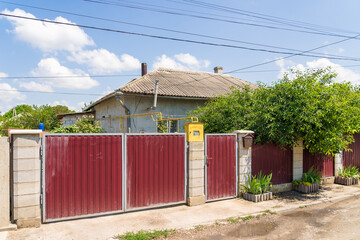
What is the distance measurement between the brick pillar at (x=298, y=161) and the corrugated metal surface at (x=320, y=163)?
0.43 m

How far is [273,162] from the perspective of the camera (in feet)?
29.7

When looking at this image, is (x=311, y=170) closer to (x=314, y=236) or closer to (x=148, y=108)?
(x=314, y=236)

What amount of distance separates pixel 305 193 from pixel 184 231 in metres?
5.44

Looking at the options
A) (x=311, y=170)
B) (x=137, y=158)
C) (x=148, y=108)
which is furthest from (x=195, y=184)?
(x=148, y=108)

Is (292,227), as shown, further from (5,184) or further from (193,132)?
(5,184)

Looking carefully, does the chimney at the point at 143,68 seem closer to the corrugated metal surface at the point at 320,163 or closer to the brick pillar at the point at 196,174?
the corrugated metal surface at the point at 320,163

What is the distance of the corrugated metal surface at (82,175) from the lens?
19.0ft

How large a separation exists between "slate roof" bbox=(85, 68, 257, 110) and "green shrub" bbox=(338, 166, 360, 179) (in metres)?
6.28

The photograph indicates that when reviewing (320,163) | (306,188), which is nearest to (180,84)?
(320,163)

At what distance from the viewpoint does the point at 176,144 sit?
23.8 feet

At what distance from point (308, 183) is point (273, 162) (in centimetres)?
148

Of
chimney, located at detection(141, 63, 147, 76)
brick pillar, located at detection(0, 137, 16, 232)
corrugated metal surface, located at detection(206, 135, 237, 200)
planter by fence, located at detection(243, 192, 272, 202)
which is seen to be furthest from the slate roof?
brick pillar, located at detection(0, 137, 16, 232)

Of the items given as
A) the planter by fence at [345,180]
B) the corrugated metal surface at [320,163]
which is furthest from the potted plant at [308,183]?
the planter by fence at [345,180]

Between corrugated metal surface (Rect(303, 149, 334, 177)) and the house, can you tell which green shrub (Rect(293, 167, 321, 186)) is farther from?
the house
